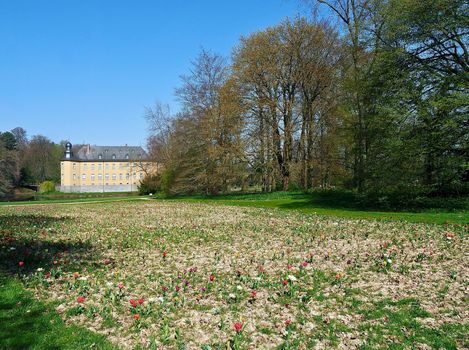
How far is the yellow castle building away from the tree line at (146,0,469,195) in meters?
47.3

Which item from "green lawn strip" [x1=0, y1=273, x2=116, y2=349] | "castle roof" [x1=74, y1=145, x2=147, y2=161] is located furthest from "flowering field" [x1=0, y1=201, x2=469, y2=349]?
"castle roof" [x1=74, y1=145, x2=147, y2=161]

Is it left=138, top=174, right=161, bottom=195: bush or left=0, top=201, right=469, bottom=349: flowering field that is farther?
left=138, top=174, right=161, bottom=195: bush

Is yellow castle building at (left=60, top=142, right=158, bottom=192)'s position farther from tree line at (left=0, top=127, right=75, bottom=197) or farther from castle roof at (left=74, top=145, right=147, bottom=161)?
tree line at (left=0, top=127, right=75, bottom=197)

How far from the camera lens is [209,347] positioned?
3932 millimetres

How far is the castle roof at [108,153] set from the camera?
95.8 m

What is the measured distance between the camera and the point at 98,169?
9662 centimetres

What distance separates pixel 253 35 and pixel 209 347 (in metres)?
32.5

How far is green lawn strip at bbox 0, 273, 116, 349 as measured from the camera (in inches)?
160

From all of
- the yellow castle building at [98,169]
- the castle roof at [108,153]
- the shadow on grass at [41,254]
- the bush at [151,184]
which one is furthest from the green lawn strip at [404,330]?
the castle roof at [108,153]

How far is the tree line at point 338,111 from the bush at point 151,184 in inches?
132

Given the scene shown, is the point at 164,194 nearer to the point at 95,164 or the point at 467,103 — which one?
the point at 467,103

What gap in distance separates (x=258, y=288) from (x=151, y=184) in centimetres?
5013

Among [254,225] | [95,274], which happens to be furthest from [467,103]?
[95,274]

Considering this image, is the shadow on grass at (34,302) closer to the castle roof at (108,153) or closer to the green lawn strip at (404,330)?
the green lawn strip at (404,330)
